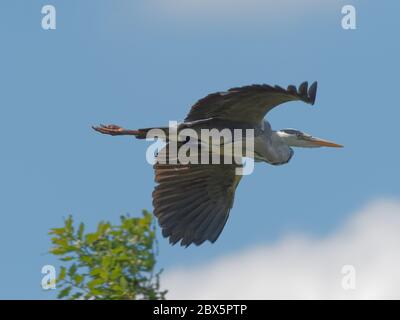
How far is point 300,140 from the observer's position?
33.1 feet

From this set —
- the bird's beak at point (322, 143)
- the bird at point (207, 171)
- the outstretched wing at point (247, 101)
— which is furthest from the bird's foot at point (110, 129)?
the bird's beak at point (322, 143)

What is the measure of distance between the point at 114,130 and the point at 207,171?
125cm

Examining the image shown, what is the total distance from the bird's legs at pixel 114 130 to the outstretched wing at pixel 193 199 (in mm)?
660

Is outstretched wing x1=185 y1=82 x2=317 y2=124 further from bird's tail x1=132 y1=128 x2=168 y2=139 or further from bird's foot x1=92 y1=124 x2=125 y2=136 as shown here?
bird's foot x1=92 y1=124 x2=125 y2=136

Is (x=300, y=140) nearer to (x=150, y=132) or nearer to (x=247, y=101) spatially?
(x=247, y=101)

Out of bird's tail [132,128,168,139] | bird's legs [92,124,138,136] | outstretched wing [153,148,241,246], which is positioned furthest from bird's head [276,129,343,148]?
bird's legs [92,124,138,136]

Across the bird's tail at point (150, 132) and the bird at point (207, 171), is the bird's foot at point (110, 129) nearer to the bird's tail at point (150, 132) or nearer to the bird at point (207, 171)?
the bird at point (207, 171)

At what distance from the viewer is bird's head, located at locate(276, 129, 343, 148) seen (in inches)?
387

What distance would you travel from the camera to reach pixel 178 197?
388 inches

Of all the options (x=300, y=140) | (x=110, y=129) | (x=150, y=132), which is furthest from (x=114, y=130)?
(x=300, y=140)
